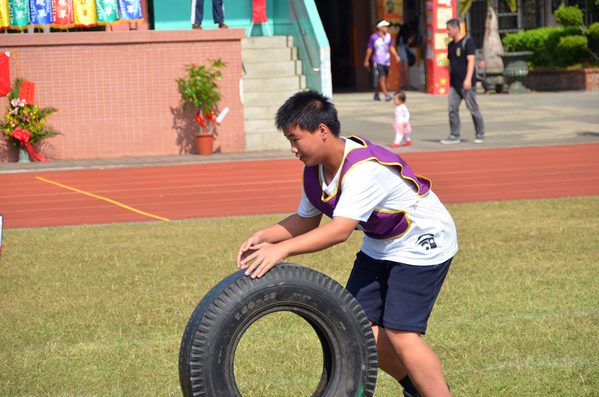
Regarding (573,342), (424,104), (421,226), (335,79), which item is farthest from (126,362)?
(335,79)

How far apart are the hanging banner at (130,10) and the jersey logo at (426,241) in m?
11.9

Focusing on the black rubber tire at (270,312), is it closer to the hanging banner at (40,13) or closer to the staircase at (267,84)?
the staircase at (267,84)

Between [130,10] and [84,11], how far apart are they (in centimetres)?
88

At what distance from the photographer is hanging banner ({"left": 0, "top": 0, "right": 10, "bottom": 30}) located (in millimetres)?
13148

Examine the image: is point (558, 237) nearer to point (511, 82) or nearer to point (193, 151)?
point (193, 151)

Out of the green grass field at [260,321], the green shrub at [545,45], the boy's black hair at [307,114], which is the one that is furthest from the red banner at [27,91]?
the green shrub at [545,45]

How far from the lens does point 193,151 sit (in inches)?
543

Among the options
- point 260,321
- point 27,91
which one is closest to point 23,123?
point 27,91

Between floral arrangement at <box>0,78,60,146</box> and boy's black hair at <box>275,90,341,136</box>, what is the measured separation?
11.1 metres

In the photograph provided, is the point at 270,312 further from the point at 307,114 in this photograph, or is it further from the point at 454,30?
the point at 454,30

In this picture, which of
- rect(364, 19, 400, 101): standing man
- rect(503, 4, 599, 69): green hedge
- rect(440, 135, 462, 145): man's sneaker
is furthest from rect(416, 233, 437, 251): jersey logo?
rect(503, 4, 599, 69): green hedge

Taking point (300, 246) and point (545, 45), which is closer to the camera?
point (300, 246)

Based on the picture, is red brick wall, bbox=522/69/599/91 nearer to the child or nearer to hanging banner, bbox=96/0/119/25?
the child

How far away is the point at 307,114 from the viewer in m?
2.73
